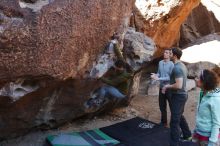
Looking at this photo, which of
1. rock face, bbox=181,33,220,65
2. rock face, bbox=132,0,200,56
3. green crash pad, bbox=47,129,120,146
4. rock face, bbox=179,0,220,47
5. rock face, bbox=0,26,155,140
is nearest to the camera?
rock face, bbox=0,26,155,140

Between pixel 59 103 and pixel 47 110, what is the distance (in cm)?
21

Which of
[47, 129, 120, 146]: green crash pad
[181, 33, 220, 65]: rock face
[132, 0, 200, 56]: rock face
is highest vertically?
[132, 0, 200, 56]: rock face

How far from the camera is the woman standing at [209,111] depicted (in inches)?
131

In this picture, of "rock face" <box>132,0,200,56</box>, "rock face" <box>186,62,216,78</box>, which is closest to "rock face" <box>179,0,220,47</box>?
"rock face" <box>186,62,216,78</box>

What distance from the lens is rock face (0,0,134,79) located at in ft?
12.7

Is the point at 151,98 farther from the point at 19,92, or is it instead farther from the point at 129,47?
the point at 19,92

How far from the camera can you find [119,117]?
261 inches

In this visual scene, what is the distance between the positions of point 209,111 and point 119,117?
336 centimetres

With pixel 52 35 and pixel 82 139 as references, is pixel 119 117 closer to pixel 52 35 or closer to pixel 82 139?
pixel 82 139

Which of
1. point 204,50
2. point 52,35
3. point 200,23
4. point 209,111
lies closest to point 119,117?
point 52,35

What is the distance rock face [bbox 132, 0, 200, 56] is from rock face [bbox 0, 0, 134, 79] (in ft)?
9.35

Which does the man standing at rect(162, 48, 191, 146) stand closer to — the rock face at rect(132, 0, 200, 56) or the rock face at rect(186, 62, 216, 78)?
the rock face at rect(132, 0, 200, 56)

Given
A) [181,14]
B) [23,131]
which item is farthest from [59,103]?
[181,14]

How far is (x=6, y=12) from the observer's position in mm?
3836
